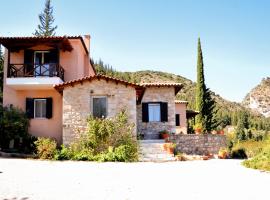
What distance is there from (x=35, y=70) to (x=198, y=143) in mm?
11435

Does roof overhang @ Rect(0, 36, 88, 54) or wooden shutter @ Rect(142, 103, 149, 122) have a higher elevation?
roof overhang @ Rect(0, 36, 88, 54)

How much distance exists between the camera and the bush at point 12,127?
18.8 m

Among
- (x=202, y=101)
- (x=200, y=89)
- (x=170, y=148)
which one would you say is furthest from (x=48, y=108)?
(x=200, y=89)

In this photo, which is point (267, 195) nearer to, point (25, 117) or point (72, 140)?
point (72, 140)

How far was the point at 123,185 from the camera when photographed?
914cm

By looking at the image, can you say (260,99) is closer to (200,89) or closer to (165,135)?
(200,89)

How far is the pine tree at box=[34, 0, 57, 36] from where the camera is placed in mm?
39281

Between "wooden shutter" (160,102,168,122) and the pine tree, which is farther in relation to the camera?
the pine tree

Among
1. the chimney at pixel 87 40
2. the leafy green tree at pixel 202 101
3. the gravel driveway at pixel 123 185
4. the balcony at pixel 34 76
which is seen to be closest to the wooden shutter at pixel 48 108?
the balcony at pixel 34 76

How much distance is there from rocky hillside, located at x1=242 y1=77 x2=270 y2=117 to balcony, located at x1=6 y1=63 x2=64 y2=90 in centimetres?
8095

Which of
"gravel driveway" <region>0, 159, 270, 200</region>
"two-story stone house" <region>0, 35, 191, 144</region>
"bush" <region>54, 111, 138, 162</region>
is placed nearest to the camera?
"gravel driveway" <region>0, 159, 270, 200</region>

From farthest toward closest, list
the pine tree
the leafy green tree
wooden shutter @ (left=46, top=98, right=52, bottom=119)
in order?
the pine tree < the leafy green tree < wooden shutter @ (left=46, top=98, right=52, bottom=119)

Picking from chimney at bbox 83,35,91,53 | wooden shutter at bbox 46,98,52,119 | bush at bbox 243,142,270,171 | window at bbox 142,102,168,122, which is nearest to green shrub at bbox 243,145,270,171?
bush at bbox 243,142,270,171

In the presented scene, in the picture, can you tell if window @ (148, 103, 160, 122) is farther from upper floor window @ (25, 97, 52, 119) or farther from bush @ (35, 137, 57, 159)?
bush @ (35, 137, 57, 159)
